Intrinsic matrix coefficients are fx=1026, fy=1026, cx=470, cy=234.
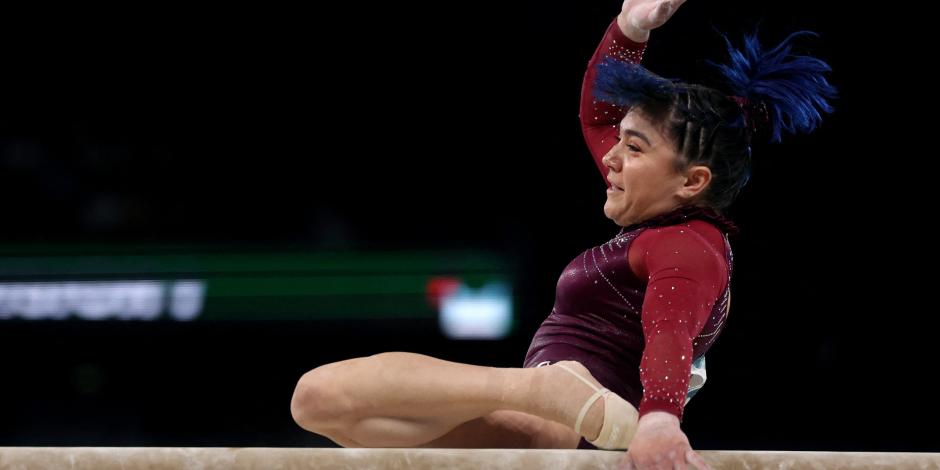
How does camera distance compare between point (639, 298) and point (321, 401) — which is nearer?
point (321, 401)

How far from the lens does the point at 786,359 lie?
3668 millimetres

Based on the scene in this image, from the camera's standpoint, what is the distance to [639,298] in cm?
167

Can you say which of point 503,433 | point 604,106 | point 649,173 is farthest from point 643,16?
point 503,433

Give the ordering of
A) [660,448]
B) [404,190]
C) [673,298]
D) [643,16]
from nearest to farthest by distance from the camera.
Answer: [660,448]
[673,298]
[643,16]
[404,190]

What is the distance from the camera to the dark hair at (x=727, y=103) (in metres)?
1.72

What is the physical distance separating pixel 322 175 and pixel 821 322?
191 cm

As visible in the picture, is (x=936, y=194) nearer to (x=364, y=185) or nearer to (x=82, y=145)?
(x=364, y=185)

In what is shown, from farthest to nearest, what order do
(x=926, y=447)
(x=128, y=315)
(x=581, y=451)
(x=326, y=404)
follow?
1. (x=128, y=315)
2. (x=926, y=447)
3. (x=326, y=404)
4. (x=581, y=451)

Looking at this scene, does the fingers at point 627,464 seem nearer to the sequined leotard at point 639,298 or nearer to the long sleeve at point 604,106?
the sequined leotard at point 639,298

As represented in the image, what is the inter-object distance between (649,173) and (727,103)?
0.60 ft

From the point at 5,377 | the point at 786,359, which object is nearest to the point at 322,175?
the point at 5,377

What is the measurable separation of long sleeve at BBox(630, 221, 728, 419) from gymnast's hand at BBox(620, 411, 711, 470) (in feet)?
0.07

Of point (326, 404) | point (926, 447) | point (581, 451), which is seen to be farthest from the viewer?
point (926, 447)

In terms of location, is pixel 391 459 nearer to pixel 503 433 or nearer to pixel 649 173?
pixel 503 433
